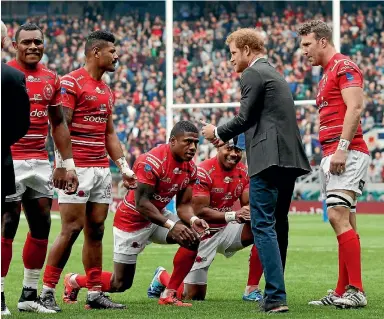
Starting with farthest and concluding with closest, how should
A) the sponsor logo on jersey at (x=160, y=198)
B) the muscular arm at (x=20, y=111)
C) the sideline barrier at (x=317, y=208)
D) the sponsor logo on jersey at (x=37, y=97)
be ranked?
the sideline barrier at (x=317, y=208), the sponsor logo on jersey at (x=160, y=198), the sponsor logo on jersey at (x=37, y=97), the muscular arm at (x=20, y=111)

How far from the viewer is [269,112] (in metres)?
7.46

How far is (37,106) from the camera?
7.69 meters

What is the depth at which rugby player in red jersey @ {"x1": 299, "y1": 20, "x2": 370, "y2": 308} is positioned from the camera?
771cm

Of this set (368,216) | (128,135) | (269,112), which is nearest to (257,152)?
(269,112)

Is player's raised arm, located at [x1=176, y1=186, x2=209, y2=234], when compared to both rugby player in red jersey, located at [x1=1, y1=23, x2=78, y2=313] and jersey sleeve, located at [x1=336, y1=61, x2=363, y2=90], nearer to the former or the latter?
rugby player in red jersey, located at [x1=1, y1=23, x2=78, y2=313]

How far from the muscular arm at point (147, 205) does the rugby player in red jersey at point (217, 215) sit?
0.79m

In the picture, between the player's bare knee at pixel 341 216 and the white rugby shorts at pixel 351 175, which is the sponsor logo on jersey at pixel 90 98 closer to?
the white rugby shorts at pixel 351 175

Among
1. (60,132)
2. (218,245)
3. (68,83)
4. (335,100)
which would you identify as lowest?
(218,245)

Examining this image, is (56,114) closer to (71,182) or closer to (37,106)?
(37,106)

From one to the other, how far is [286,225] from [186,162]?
1102 millimetres

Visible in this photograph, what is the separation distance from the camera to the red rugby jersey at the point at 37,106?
7.68m

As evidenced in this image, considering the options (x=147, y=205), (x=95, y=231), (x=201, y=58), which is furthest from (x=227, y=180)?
(x=201, y=58)

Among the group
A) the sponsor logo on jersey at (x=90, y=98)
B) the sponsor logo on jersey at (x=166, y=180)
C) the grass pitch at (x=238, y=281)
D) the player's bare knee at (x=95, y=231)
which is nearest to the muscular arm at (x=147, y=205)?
the sponsor logo on jersey at (x=166, y=180)

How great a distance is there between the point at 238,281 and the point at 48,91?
3.59m
